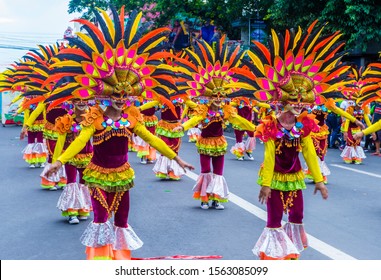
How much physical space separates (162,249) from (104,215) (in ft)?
4.76

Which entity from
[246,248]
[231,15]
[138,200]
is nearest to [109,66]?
[246,248]

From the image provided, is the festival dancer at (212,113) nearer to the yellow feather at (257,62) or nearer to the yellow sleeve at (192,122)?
the yellow sleeve at (192,122)

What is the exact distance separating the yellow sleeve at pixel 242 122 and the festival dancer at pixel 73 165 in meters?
2.27

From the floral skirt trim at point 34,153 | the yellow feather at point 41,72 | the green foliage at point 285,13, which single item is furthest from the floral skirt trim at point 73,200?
the green foliage at point 285,13

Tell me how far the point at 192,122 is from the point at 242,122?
932 mm

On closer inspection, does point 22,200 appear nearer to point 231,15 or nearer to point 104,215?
point 104,215

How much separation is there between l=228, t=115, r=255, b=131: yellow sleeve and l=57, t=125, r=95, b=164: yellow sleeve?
282 cm

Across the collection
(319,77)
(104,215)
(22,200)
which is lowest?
(22,200)

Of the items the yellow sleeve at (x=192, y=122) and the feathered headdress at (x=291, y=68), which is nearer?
the feathered headdress at (x=291, y=68)

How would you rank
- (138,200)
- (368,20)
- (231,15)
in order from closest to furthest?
1. (138,200)
2. (368,20)
3. (231,15)

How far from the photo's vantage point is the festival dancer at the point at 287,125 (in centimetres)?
630

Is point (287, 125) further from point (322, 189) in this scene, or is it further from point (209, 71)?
point (209, 71)

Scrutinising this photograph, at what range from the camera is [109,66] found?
6426 mm

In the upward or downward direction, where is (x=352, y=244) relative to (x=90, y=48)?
downward
